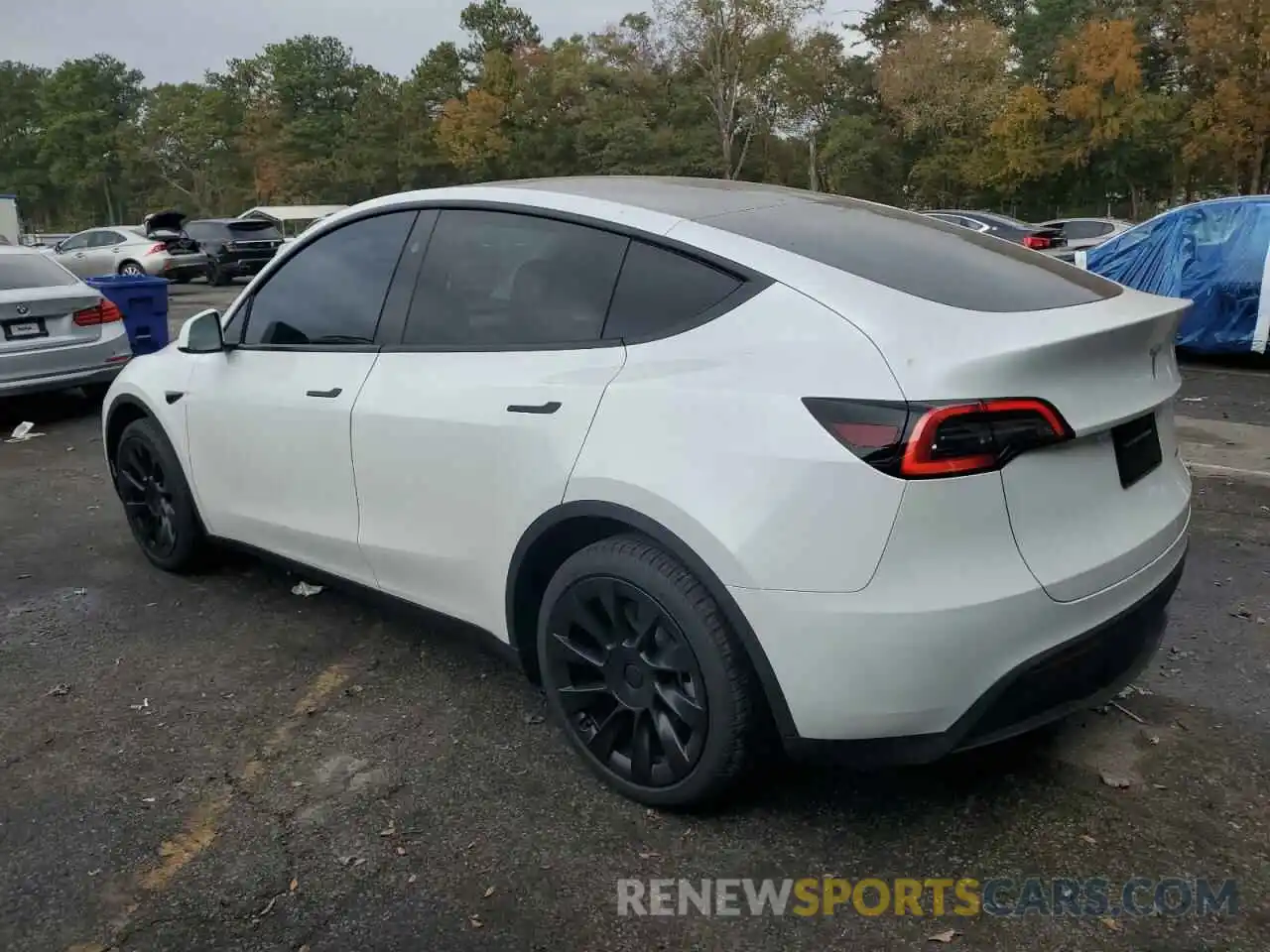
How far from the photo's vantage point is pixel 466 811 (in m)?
2.89

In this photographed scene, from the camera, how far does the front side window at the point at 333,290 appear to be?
11.8 ft

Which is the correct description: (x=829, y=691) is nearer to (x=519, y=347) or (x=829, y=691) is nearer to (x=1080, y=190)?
(x=519, y=347)

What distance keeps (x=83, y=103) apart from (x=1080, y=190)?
74149 mm

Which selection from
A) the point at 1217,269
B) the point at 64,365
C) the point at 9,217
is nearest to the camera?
the point at 64,365

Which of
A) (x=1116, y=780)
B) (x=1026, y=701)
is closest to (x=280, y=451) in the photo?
(x=1026, y=701)

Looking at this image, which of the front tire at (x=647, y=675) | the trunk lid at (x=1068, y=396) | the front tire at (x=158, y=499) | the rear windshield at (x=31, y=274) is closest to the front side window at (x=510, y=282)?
the front tire at (x=647, y=675)

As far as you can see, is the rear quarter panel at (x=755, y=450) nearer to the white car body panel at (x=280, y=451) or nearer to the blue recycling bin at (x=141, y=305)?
the white car body panel at (x=280, y=451)

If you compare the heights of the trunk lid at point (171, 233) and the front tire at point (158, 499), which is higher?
the trunk lid at point (171, 233)

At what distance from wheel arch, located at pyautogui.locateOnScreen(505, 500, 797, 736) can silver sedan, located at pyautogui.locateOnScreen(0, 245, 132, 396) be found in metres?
6.85

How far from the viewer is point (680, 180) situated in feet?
11.6

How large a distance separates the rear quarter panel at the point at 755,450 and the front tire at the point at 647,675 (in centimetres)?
15

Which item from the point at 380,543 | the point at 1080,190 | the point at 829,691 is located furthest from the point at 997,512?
the point at 1080,190

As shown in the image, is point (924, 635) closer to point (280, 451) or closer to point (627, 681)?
point (627, 681)

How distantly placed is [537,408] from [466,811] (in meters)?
1.11
